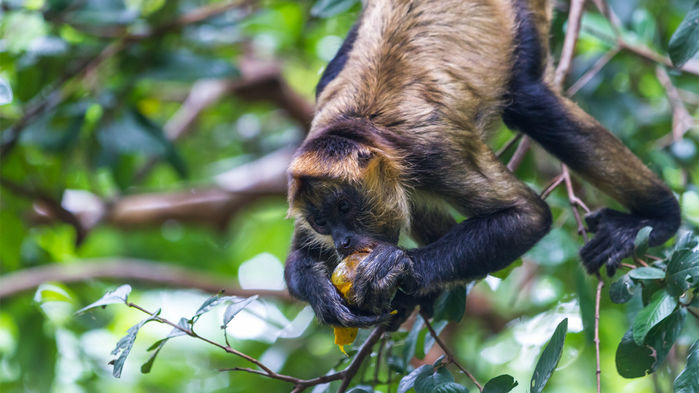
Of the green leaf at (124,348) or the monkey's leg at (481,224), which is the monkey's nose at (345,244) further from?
the green leaf at (124,348)

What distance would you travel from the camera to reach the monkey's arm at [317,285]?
3.09m

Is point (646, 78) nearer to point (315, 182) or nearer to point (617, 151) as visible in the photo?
point (617, 151)

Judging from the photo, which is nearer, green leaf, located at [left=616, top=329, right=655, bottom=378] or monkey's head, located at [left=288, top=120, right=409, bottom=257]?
green leaf, located at [left=616, top=329, right=655, bottom=378]

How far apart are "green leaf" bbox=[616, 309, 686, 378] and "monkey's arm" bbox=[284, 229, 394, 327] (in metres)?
0.92

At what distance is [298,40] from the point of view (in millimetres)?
7398

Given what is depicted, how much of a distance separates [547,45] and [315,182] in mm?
1598

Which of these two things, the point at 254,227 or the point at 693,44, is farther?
the point at 254,227

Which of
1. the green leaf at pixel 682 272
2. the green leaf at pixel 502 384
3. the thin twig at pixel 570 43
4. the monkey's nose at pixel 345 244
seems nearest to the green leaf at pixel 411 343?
the monkey's nose at pixel 345 244

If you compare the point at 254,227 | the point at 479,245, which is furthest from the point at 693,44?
the point at 254,227

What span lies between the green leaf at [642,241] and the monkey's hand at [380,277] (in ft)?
3.04

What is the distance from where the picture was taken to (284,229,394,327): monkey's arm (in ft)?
10.1

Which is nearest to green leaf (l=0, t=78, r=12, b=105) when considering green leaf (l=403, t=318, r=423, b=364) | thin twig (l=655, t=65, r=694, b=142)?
green leaf (l=403, t=318, r=423, b=364)

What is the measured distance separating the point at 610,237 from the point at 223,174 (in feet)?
17.8

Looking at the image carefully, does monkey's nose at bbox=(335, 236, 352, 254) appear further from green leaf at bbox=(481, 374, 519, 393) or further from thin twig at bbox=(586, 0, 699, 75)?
thin twig at bbox=(586, 0, 699, 75)
